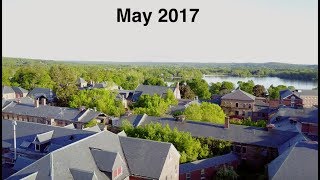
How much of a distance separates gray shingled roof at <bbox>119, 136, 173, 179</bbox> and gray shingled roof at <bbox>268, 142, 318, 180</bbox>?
8705 millimetres

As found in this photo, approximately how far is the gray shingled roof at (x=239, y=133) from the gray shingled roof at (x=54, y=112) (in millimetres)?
15332

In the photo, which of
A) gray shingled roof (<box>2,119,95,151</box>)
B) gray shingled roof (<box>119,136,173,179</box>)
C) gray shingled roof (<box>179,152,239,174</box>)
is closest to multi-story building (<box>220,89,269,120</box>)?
gray shingled roof (<box>179,152,239,174</box>)

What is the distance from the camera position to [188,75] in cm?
16412

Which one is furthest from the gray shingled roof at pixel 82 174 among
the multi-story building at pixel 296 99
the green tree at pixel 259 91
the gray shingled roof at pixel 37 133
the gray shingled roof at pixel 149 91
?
the green tree at pixel 259 91

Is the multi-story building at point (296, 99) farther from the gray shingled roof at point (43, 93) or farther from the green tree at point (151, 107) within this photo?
the gray shingled roof at point (43, 93)

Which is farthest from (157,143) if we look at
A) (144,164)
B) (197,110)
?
(197,110)

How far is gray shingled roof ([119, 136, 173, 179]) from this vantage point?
2828cm

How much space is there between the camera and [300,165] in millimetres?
27500

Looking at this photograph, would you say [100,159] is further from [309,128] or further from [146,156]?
[309,128]

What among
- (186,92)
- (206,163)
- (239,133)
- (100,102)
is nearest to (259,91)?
(186,92)

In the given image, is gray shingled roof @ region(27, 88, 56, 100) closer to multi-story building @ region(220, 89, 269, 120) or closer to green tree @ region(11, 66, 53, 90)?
green tree @ region(11, 66, 53, 90)

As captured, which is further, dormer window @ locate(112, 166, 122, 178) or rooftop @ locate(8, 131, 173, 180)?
dormer window @ locate(112, 166, 122, 178)

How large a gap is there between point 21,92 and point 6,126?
5033 centimetres

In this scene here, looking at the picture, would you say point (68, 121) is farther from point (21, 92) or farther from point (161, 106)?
point (21, 92)
